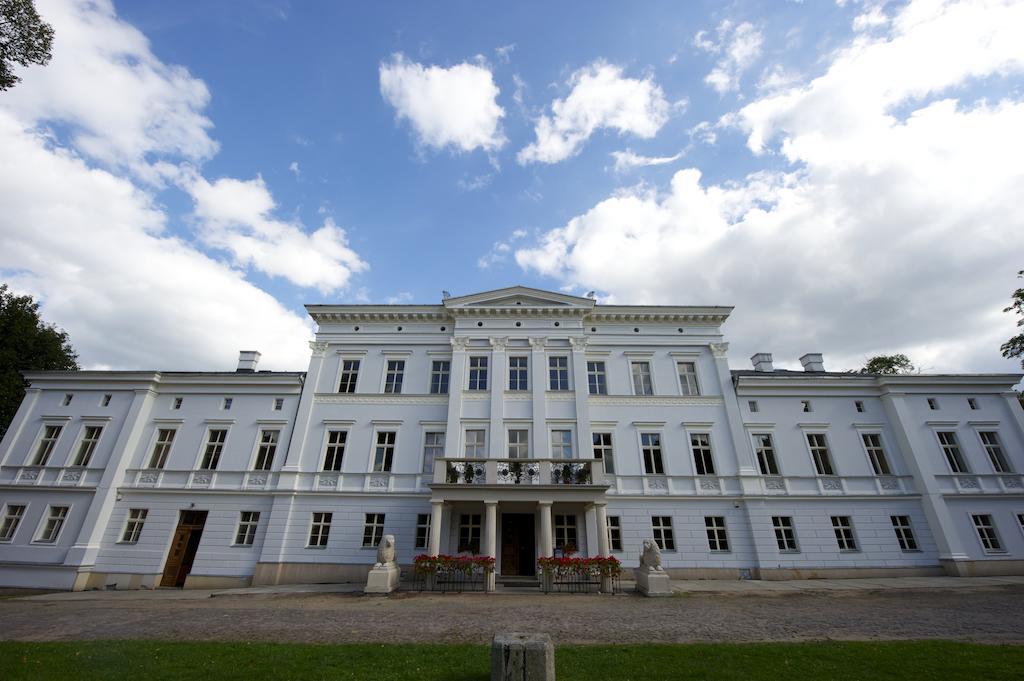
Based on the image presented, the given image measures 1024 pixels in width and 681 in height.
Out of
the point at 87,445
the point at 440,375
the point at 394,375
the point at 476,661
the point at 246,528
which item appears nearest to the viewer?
the point at 476,661

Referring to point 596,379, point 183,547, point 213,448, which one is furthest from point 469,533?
point 213,448

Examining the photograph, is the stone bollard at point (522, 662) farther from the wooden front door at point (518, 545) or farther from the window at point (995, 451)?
the window at point (995, 451)

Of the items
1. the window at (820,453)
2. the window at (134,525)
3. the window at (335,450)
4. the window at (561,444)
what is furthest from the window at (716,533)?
the window at (134,525)

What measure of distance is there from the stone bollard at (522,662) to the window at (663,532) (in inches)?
572

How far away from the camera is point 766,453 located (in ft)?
65.8

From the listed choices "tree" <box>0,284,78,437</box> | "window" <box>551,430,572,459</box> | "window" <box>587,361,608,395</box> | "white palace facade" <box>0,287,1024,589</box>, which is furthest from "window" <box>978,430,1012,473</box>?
"tree" <box>0,284,78,437</box>

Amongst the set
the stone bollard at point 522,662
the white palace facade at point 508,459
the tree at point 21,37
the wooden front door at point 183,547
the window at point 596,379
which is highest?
the tree at point 21,37

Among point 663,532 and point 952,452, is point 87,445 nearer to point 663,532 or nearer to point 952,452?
point 663,532

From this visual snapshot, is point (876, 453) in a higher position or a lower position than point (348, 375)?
lower

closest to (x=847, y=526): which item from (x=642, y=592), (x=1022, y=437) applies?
(x=1022, y=437)

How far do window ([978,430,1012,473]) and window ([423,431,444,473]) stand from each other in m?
25.0

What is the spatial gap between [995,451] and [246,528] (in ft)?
111

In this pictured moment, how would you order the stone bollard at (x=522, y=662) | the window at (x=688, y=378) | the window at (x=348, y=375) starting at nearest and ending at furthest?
the stone bollard at (x=522, y=662), the window at (x=688, y=378), the window at (x=348, y=375)

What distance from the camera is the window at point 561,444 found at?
19703 millimetres
